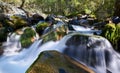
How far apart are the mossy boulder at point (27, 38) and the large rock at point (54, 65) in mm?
5769

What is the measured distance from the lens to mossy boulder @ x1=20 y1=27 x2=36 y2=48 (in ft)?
40.5

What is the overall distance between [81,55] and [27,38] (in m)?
4.00

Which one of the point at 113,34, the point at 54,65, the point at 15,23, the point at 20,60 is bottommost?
the point at 20,60

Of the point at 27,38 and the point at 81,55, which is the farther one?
the point at 27,38

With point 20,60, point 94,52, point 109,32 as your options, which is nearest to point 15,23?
point 20,60

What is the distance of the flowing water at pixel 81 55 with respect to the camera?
9.16 m

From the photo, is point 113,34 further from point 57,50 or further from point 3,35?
point 3,35

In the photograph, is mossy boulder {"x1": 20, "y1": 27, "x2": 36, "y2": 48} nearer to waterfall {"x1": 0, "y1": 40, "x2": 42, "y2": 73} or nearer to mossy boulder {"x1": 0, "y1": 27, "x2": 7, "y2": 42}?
waterfall {"x1": 0, "y1": 40, "x2": 42, "y2": 73}

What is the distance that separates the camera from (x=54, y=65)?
5789 mm

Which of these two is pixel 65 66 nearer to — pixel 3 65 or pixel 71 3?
pixel 3 65

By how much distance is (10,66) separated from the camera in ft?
32.2

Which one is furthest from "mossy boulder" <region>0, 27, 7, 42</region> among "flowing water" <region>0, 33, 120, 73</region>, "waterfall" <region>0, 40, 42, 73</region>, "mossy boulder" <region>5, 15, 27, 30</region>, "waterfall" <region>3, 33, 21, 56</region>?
"flowing water" <region>0, 33, 120, 73</region>

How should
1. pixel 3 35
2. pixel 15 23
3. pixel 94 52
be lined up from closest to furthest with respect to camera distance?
pixel 94 52, pixel 3 35, pixel 15 23

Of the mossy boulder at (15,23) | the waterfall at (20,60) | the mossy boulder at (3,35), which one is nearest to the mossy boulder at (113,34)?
the waterfall at (20,60)
